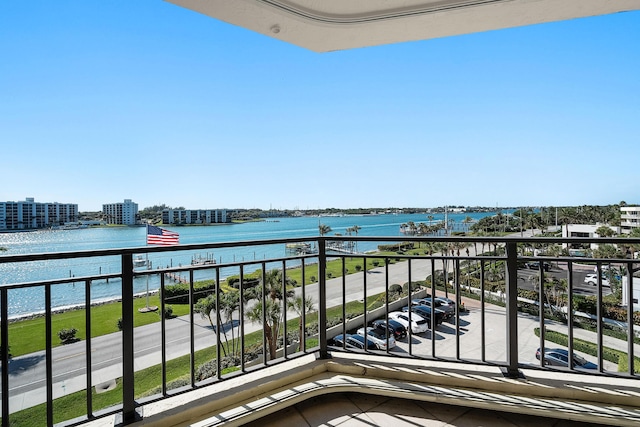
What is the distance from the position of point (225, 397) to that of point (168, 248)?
91 cm

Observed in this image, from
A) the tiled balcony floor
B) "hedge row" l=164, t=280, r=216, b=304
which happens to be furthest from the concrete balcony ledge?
"hedge row" l=164, t=280, r=216, b=304

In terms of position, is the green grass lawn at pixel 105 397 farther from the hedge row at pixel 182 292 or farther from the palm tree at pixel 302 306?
the hedge row at pixel 182 292

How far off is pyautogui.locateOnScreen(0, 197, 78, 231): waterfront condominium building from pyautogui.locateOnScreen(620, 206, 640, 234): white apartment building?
86.6ft

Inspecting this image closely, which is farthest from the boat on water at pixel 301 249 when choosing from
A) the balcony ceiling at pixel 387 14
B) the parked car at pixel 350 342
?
the balcony ceiling at pixel 387 14

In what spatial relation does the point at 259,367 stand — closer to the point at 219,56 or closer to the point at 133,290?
the point at 133,290

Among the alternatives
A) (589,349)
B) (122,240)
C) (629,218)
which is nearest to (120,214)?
(122,240)

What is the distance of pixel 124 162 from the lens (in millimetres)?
44656

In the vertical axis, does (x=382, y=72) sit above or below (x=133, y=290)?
above

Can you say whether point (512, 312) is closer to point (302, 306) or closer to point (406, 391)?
point (406, 391)

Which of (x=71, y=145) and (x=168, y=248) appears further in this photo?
(x=71, y=145)

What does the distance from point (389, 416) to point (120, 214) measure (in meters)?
30.1

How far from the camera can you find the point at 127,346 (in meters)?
1.62

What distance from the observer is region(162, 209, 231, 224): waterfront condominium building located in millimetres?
26969

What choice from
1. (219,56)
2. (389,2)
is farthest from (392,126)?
(389,2)
